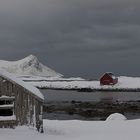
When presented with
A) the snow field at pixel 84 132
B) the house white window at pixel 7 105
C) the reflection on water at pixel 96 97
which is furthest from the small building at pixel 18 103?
the reflection on water at pixel 96 97

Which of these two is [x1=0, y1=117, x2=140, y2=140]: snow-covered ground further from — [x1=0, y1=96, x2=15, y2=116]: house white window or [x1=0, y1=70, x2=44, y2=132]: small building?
[x1=0, y1=96, x2=15, y2=116]: house white window

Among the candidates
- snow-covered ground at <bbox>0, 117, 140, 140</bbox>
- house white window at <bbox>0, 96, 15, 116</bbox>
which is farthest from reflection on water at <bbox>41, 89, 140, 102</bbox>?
house white window at <bbox>0, 96, 15, 116</bbox>

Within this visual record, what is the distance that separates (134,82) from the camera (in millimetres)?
120875

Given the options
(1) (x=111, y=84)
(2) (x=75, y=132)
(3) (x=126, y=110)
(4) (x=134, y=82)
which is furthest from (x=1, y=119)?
(4) (x=134, y=82)

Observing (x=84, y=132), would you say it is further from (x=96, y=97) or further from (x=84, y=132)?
(x=96, y=97)

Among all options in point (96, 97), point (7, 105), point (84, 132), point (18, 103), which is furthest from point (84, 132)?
point (96, 97)

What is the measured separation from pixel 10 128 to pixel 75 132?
4.21 metres

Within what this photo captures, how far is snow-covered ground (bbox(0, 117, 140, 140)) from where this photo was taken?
21750mm

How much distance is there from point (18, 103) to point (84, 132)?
4402 millimetres

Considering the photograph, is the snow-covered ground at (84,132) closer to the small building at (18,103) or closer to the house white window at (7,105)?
the small building at (18,103)

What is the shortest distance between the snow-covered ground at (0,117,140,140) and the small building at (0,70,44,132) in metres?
0.51

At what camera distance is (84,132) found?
2561 centimetres

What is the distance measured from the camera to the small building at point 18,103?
22.8 meters

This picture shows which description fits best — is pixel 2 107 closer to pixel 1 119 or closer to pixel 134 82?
pixel 1 119
